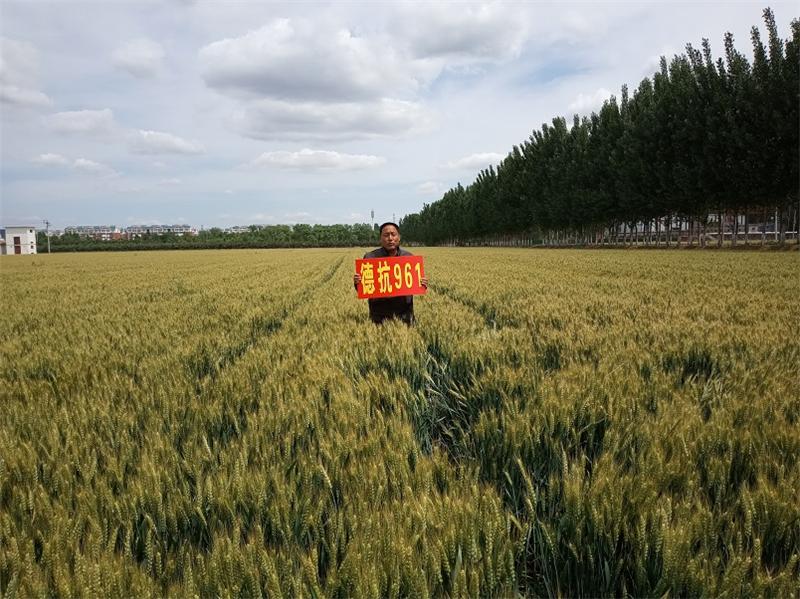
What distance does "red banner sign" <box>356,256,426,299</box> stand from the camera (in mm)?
6293

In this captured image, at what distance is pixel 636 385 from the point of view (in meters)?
3.19

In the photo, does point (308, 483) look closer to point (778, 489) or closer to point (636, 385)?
point (778, 489)

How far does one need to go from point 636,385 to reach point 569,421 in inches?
29.5

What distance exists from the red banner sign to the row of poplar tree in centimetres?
3291

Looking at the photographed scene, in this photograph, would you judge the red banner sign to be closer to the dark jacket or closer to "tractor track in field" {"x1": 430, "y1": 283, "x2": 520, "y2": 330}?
the dark jacket

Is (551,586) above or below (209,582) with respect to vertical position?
below

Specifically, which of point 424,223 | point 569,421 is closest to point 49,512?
point 569,421

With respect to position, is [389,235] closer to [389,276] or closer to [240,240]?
[389,276]

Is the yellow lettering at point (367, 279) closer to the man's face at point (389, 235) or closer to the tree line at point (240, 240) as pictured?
the man's face at point (389, 235)

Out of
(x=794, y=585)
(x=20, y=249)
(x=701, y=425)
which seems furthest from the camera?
(x=20, y=249)

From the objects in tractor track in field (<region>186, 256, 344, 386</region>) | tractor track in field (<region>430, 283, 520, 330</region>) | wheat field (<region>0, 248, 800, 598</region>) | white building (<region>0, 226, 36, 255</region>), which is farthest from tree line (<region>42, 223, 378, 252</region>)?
wheat field (<region>0, 248, 800, 598</region>)

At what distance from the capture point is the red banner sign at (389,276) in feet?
20.6

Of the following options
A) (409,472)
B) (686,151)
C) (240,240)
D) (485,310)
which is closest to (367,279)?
(485,310)

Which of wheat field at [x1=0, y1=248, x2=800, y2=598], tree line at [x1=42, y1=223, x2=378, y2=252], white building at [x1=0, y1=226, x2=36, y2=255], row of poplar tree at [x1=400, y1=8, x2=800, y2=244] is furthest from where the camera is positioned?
tree line at [x1=42, y1=223, x2=378, y2=252]
